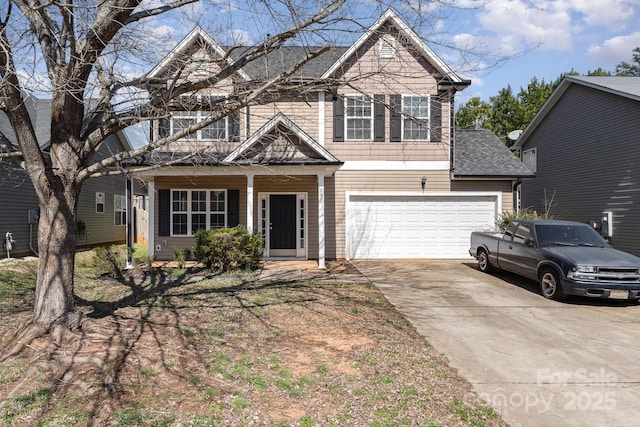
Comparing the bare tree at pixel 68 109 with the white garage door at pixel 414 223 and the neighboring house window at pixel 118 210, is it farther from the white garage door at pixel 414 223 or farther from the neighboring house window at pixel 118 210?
the neighboring house window at pixel 118 210

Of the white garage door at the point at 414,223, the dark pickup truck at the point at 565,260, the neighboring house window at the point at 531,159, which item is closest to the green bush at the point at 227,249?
the white garage door at the point at 414,223

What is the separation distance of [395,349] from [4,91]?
18.8 ft

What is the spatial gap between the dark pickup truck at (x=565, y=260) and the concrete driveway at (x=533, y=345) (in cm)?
37

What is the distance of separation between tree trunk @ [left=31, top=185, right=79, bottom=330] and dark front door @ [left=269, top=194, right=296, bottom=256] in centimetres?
818

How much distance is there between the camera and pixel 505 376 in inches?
175

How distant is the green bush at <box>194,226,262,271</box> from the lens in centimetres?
1027

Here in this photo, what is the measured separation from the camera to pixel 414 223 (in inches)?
535

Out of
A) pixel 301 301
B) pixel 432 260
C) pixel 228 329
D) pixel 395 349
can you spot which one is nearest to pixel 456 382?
pixel 395 349

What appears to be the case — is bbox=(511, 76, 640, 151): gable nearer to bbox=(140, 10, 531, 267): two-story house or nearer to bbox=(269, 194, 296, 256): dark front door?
bbox=(140, 10, 531, 267): two-story house

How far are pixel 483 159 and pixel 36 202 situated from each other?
1623 cm

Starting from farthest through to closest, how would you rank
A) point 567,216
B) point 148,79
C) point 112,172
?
point 567,216 → point 148,79 → point 112,172

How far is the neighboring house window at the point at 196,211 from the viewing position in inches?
520

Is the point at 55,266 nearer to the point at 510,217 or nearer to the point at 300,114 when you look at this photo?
the point at 300,114

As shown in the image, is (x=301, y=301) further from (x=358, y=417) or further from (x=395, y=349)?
(x=358, y=417)
